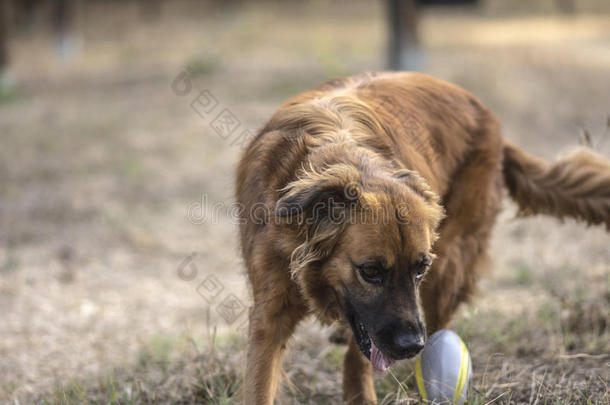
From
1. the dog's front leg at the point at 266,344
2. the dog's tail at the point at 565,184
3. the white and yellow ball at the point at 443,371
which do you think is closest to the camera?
the dog's front leg at the point at 266,344

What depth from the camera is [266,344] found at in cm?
345

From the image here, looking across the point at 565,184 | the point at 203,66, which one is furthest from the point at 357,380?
the point at 203,66

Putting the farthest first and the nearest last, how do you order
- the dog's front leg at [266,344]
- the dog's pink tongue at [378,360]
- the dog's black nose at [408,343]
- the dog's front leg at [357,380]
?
the dog's front leg at [357,380], the dog's front leg at [266,344], the dog's pink tongue at [378,360], the dog's black nose at [408,343]

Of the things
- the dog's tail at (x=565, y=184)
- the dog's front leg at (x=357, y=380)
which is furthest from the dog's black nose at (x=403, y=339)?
the dog's tail at (x=565, y=184)

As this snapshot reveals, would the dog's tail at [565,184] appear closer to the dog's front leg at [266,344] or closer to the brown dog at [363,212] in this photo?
the brown dog at [363,212]

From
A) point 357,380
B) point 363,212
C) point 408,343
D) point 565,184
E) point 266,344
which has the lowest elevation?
point 357,380

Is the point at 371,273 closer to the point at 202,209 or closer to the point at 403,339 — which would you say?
the point at 403,339

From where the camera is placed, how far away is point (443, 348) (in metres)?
3.85

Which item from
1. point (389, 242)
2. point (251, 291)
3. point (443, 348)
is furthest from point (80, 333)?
point (389, 242)

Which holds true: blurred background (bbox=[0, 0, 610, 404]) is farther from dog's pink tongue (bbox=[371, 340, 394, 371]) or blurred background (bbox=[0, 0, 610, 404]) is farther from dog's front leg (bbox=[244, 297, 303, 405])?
dog's pink tongue (bbox=[371, 340, 394, 371])

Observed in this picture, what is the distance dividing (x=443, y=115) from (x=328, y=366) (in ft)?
6.26

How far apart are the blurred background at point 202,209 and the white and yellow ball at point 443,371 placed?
101mm

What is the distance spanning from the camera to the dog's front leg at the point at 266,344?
343 centimetres

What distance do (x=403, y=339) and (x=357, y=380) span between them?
1029mm
